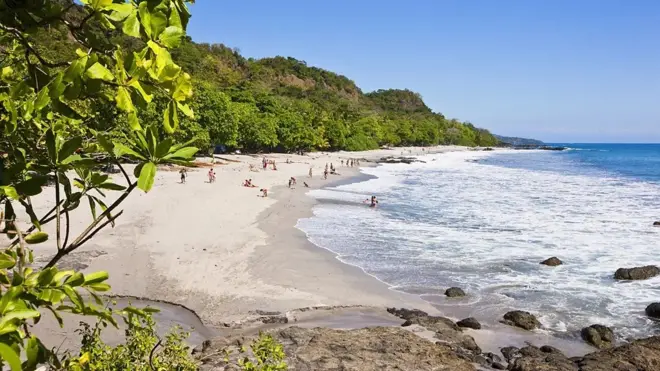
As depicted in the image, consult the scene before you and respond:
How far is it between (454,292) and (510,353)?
3108 millimetres

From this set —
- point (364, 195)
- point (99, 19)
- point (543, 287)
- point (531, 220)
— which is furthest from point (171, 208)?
point (99, 19)

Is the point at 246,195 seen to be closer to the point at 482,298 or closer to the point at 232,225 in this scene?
the point at 232,225

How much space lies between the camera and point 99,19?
1412 millimetres

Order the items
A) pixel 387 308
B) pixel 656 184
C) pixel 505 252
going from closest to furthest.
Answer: pixel 387 308 < pixel 505 252 < pixel 656 184

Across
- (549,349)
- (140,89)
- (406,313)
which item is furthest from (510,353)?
(140,89)

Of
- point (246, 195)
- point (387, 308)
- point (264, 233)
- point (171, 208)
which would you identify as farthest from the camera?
point (246, 195)

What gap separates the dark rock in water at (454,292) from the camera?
12.4m

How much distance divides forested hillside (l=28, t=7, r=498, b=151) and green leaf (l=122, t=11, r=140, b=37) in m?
0.16

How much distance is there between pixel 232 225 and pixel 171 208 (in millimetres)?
3871

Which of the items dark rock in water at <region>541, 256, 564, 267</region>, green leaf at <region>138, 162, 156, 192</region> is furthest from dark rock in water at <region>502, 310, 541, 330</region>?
green leaf at <region>138, 162, 156, 192</region>

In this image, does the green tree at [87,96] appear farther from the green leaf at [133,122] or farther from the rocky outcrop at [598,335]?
the rocky outcrop at [598,335]

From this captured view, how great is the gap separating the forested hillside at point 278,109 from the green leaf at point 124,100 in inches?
9.5

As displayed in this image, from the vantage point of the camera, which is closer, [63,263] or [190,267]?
[63,263]

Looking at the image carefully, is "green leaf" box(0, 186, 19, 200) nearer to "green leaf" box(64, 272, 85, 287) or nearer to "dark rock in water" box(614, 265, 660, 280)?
"green leaf" box(64, 272, 85, 287)
